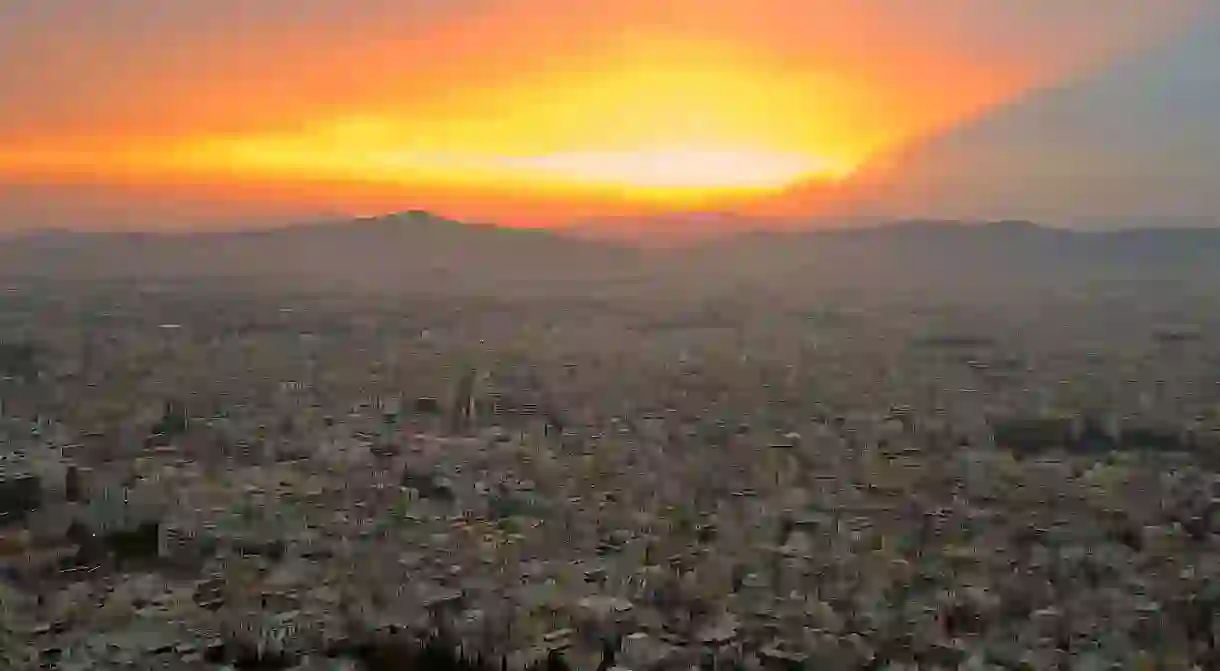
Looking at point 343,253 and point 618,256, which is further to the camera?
point 343,253

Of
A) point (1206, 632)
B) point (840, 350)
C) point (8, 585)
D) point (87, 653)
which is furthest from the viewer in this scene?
point (840, 350)

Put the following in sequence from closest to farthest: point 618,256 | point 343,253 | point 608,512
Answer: point 608,512, point 618,256, point 343,253

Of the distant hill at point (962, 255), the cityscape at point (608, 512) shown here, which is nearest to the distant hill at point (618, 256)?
the distant hill at point (962, 255)

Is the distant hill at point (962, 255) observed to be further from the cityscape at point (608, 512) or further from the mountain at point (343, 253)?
the cityscape at point (608, 512)

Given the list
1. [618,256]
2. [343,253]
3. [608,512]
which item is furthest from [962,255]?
[608,512]

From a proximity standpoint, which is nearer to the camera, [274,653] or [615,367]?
[274,653]

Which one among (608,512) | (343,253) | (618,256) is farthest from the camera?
(343,253)

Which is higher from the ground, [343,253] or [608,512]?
[608,512]

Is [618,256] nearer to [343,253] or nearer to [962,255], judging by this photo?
[343,253]

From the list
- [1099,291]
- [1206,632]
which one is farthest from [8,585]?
[1099,291]

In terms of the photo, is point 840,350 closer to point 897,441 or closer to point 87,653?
point 897,441
